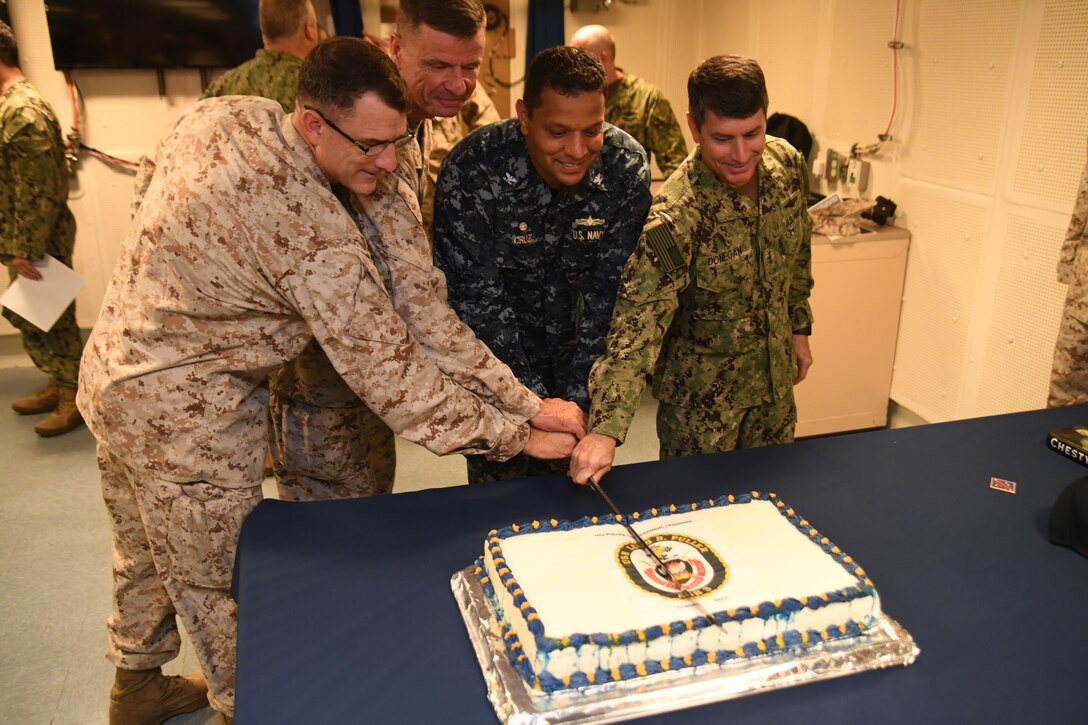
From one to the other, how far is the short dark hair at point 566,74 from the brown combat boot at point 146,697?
5.54ft

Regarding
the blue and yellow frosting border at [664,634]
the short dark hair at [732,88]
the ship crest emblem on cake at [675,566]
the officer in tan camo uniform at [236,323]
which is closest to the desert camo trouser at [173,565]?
the officer in tan camo uniform at [236,323]

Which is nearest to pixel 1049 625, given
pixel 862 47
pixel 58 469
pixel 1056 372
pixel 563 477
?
pixel 563 477

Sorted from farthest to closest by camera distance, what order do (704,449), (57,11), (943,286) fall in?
1. (57,11)
2. (943,286)
3. (704,449)

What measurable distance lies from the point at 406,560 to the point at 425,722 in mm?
400

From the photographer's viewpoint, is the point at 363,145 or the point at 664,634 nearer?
the point at 664,634

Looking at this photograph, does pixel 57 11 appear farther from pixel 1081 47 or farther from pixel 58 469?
pixel 1081 47

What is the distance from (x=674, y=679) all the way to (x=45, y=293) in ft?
11.0

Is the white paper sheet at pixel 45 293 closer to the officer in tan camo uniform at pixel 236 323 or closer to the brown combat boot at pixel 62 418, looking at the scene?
the brown combat boot at pixel 62 418

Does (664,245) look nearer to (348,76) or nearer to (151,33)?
(348,76)

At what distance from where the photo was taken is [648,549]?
1.44 meters

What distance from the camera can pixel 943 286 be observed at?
3461 mm

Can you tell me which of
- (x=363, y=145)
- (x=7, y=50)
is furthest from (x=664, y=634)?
(x=7, y=50)

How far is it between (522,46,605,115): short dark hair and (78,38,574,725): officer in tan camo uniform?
0.44 metres

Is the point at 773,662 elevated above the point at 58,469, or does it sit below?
above
